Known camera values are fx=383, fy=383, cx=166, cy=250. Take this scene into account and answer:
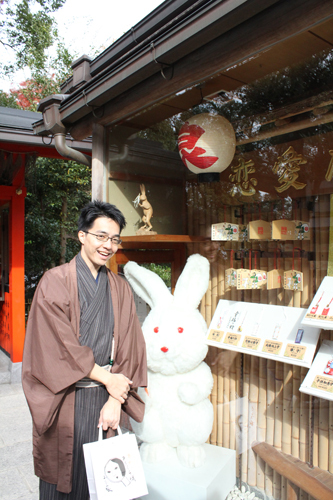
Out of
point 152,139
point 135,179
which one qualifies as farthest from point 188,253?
point 152,139

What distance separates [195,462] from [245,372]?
2.57 feet

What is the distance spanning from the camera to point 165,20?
258 centimetres

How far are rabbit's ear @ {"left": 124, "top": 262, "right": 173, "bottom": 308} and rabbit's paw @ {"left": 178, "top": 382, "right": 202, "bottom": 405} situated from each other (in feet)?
2.24

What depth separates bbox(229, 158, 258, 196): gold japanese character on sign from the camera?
9.82 feet

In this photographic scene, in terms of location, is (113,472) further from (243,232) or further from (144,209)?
(144,209)

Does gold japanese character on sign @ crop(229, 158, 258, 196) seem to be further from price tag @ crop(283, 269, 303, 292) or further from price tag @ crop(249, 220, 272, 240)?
price tag @ crop(283, 269, 303, 292)

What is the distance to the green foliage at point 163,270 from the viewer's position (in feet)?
11.7

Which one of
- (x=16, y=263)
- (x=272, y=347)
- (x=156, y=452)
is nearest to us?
(x=272, y=347)

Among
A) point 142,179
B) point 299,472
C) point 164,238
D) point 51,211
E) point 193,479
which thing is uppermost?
point 51,211

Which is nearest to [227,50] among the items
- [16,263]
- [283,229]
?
[283,229]

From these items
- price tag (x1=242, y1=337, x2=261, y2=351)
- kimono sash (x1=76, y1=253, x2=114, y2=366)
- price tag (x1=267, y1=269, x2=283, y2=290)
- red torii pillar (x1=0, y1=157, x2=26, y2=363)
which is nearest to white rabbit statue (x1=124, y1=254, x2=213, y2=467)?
price tag (x1=242, y1=337, x2=261, y2=351)

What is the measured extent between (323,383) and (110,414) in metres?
1.25

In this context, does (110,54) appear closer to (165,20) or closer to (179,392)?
(165,20)

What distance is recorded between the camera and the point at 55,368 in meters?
2.15
